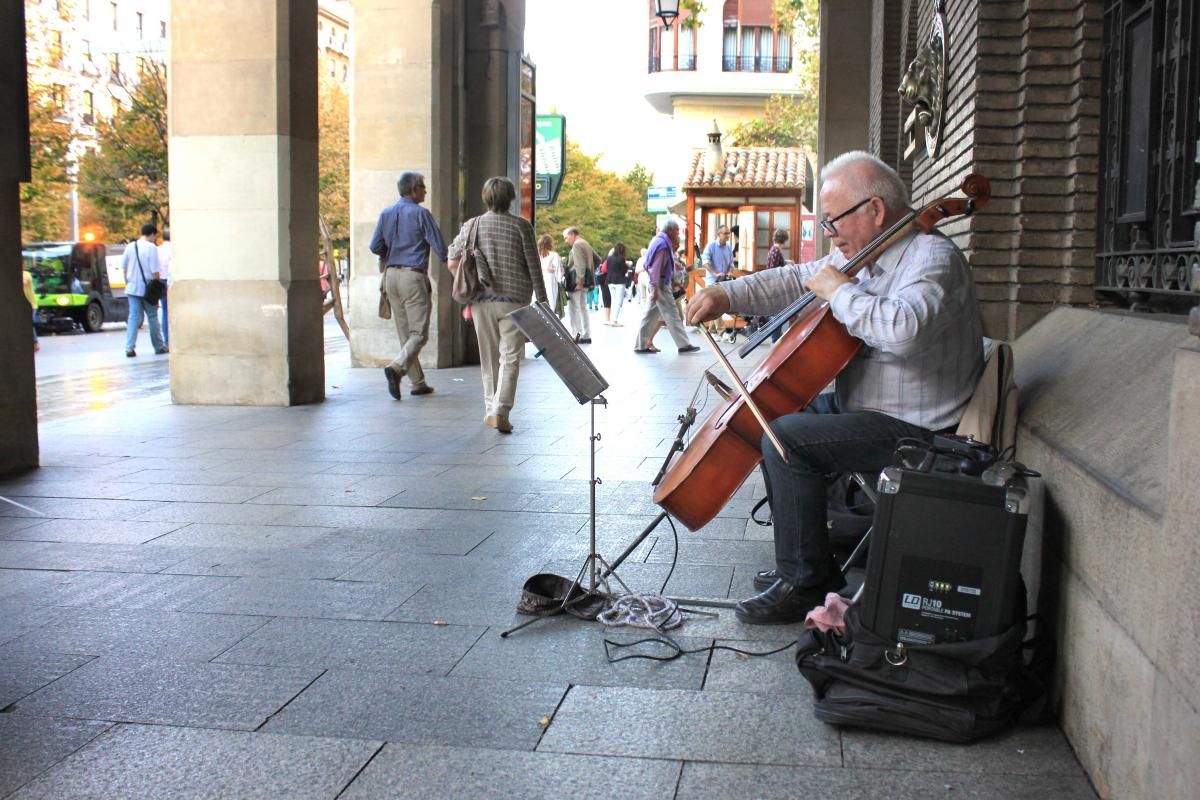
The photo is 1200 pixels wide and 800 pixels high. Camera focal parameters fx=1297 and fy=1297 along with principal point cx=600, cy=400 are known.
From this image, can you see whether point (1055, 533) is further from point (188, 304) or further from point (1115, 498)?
point (188, 304)

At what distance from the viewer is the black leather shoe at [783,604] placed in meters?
4.48

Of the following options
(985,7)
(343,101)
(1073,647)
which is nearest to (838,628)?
(1073,647)

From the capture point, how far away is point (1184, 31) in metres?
4.37

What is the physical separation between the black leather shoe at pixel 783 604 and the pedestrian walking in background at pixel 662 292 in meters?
12.9

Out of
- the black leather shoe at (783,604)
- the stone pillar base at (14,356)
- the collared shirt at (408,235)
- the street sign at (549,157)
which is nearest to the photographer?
the black leather shoe at (783,604)

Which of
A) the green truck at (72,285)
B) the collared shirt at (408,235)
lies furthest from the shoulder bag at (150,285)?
the collared shirt at (408,235)

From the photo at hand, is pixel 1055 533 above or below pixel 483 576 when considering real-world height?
above

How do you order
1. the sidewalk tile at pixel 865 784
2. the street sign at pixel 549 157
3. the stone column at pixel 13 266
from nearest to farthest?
the sidewalk tile at pixel 865 784
the stone column at pixel 13 266
the street sign at pixel 549 157

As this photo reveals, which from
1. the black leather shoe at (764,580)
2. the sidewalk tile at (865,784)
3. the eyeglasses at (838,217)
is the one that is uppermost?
the eyeglasses at (838,217)

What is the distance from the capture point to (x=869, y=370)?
14.6 feet

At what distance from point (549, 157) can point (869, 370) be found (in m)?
19.9

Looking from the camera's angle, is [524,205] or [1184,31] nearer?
[1184,31]

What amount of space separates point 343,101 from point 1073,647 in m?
53.2

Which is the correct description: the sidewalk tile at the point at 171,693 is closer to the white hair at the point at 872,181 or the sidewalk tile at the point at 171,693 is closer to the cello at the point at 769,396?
the cello at the point at 769,396
